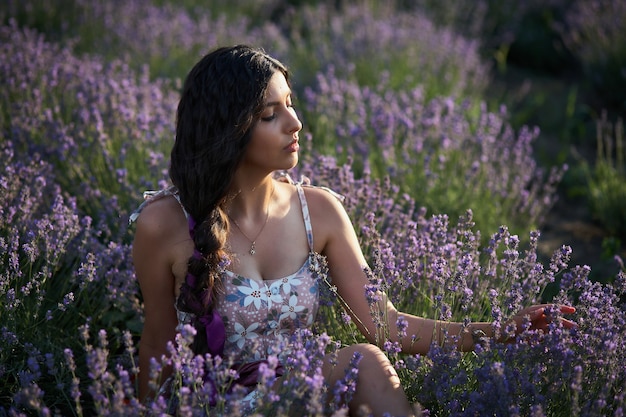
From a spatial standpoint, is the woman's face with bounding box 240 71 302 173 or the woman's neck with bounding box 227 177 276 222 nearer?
the woman's face with bounding box 240 71 302 173

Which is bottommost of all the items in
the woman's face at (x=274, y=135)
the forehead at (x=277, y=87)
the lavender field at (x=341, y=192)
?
the lavender field at (x=341, y=192)

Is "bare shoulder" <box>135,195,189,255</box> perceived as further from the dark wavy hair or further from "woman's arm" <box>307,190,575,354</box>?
"woman's arm" <box>307,190,575,354</box>

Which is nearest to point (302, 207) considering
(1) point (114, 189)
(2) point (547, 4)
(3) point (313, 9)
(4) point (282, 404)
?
(4) point (282, 404)

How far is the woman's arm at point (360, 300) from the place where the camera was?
2213 mm

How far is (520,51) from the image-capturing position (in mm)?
7152

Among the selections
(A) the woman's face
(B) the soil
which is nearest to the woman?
(A) the woman's face

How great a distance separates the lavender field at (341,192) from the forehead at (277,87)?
554 mm

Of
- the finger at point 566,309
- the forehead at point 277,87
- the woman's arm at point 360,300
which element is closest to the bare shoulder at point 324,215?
the woman's arm at point 360,300

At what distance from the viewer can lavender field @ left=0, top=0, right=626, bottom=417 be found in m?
1.99

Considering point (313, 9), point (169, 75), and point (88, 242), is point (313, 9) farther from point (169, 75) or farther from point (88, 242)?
point (88, 242)

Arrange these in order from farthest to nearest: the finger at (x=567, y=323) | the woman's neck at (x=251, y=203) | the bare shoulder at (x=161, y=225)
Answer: the woman's neck at (x=251, y=203) < the bare shoulder at (x=161, y=225) < the finger at (x=567, y=323)

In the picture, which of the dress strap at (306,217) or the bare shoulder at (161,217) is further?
the dress strap at (306,217)

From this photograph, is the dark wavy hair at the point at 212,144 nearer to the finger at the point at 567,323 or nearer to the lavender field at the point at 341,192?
the lavender field at the point at 341,192

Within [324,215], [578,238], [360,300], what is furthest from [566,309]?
[578,238]
